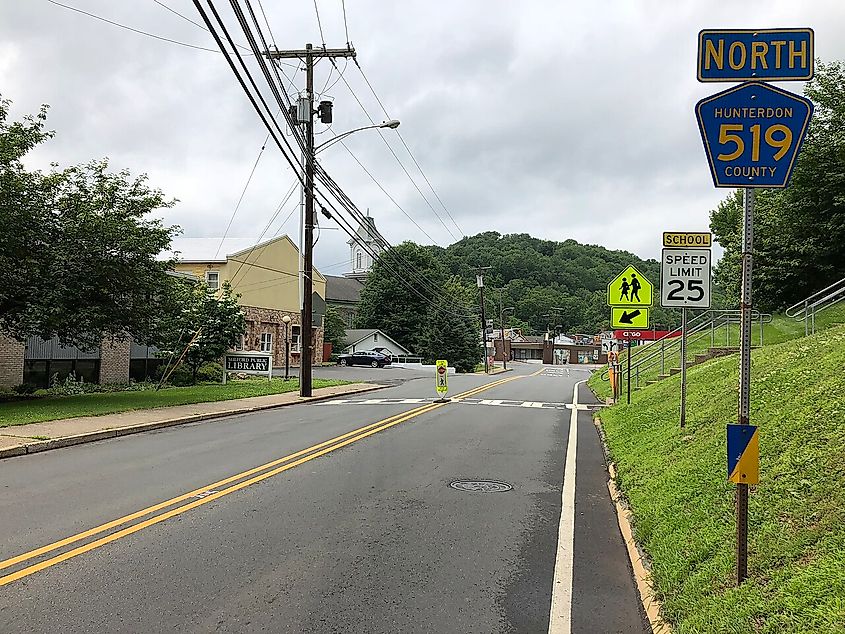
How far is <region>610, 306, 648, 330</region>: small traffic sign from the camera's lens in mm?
17156

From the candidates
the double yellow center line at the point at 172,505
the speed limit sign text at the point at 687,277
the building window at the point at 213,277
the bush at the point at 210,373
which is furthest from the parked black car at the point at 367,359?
the speed limit sign text at the point at 687,277

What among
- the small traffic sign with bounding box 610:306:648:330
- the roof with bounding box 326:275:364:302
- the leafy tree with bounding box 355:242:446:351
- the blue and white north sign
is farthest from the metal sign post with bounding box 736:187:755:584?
the roof with bounding box 326:275:364:302

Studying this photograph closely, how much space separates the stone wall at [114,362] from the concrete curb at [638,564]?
22.7m

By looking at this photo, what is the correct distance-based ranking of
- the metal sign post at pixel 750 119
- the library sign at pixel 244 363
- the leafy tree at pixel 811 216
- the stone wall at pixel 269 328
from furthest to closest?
the stone wall at pixel 269 328 < the library sign at pixel 244 363 < the leafy tree at pixel 811 216 < the metal sign post at pixel 750 119

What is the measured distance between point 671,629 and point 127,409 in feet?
52.0

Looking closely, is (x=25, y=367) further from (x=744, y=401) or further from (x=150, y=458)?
(x=744, y=401)

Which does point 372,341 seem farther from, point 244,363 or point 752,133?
point 752,133

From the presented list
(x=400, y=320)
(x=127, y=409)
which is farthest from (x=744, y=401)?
(x=400, y=320)

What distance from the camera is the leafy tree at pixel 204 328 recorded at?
2722cm

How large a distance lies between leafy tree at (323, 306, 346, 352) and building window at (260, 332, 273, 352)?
58.8 ft

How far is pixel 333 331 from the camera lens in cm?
6881

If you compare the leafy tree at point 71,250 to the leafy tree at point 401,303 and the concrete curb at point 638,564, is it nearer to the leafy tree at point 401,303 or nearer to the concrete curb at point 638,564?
the concrete curb at point 638,564

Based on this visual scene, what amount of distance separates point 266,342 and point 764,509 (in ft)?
148

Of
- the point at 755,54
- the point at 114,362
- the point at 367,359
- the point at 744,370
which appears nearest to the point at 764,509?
the point at 744,370
